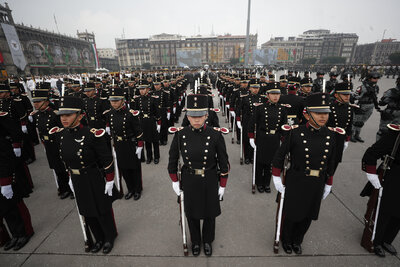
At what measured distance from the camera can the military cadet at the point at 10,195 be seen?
3.11m

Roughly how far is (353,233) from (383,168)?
159 centimetres

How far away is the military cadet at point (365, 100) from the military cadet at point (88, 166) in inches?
371

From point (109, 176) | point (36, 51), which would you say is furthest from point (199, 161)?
point (36, 51)

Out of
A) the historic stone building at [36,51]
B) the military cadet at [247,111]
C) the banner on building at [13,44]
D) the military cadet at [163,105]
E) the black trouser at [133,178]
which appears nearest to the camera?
the black trouser at [133,178]

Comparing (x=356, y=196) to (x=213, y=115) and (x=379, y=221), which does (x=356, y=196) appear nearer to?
(x=379, y=221)

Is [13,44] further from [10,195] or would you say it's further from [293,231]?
[293,231]

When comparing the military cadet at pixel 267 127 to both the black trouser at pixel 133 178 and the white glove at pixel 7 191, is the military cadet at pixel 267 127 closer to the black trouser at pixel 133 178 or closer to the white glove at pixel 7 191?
the black trouser at pixel 133 178

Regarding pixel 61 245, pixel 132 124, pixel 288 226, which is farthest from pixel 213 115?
pixel 61 245

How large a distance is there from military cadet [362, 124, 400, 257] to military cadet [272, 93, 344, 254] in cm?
63

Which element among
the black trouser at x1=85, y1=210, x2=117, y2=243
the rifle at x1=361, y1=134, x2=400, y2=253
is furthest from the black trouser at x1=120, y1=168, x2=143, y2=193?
the rifle at x1=361, y1=134, x2=400, y2=253

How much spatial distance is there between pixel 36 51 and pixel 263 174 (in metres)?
87.8

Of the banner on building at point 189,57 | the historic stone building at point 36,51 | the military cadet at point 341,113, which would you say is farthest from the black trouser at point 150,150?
the banner on building at point 189,57

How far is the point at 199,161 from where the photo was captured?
2775mm

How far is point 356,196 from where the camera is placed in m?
4.80
